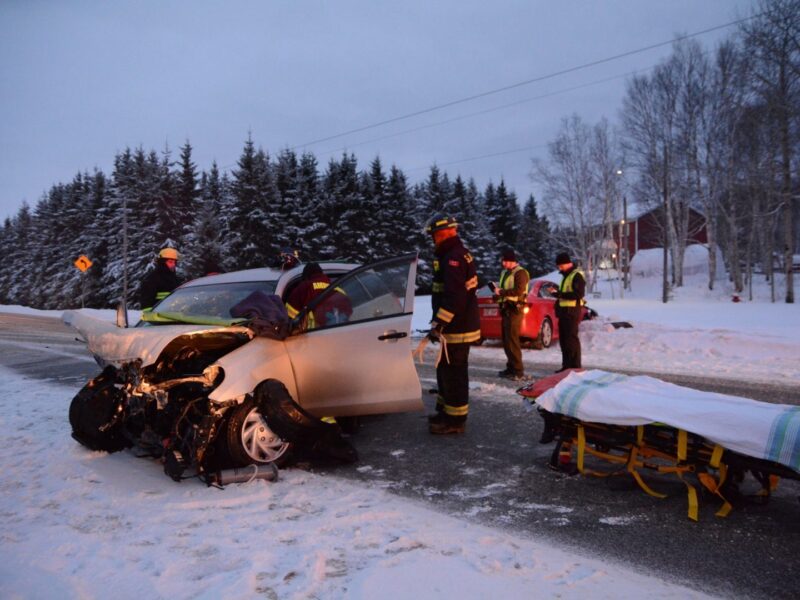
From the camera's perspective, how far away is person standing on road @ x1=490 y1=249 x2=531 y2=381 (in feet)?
27.0

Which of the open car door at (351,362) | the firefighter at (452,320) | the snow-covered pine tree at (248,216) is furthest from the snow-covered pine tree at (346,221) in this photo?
the open car door at (351,362)

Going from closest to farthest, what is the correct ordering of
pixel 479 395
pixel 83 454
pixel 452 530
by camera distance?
pixel 452 530 → pixel 83 454 → pixel 479 395

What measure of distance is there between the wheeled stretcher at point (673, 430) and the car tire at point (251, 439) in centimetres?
197

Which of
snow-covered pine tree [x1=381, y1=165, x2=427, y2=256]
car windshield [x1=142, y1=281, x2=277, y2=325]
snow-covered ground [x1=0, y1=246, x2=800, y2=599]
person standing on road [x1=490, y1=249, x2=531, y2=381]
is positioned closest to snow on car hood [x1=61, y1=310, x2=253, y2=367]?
car windshield [x1=142, y1=281, x2=277, y2=325]

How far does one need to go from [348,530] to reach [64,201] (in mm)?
55047

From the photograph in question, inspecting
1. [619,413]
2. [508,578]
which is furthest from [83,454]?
[619,413]

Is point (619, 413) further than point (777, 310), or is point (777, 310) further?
point (777, 310)

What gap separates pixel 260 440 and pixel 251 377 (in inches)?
19.0

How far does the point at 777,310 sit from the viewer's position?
18.7 metres

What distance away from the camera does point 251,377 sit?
4.19 meters

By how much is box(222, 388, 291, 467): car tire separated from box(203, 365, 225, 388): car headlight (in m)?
0.24

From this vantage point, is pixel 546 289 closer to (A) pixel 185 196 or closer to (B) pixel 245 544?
(B) pixel 245 544

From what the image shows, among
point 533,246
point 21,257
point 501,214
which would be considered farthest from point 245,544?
point 21,257

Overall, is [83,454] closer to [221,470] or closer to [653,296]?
[221,470]
